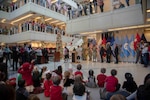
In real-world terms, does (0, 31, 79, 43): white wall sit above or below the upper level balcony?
below

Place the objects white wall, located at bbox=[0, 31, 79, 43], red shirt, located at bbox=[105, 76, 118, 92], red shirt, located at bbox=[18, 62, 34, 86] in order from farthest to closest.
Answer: white wall, located at bbox=[0, 31, 79, 43]
red shirt, located at bbox=[18, 62, 34, 86]
red shirt, located at bbox=[105, 76, 118, 92]

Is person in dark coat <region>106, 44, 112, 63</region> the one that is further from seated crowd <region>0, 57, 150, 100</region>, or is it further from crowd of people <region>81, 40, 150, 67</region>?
seated crowd <region>0, 57, 150, 100</region>

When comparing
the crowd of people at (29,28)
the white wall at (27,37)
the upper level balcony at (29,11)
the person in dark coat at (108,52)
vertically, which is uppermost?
the upper level balcony at (29,11)

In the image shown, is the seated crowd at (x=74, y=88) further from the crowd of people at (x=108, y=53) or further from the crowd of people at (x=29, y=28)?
the crowd of people at (x=29, y=28)

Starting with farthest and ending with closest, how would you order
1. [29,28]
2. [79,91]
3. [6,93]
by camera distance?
[29,28] < [79,91] < [6,93]

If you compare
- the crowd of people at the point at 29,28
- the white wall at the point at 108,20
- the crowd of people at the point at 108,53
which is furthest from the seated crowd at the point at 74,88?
the crowd of people at the point at 29,28

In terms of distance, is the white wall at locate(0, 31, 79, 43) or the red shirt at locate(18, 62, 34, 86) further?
the white wall at locate(0, 31, 79, 43)

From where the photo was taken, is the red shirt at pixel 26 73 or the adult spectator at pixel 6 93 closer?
the adult spectator at pixel 6 93

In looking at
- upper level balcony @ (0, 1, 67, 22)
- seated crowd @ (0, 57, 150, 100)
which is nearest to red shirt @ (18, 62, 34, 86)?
seated crowd @ (0, 57, 150, 100)

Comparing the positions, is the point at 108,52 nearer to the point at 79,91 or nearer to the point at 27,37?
the point at 79,91

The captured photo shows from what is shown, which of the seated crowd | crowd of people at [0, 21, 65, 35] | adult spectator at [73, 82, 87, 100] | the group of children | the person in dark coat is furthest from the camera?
crowd of people at [0, 21, 65, 35]

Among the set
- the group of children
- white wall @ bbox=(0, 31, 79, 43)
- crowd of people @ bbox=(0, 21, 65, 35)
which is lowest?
the group of children

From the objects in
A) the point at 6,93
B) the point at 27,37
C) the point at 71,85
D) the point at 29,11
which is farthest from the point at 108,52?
the point at 29,11

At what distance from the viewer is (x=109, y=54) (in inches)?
581
